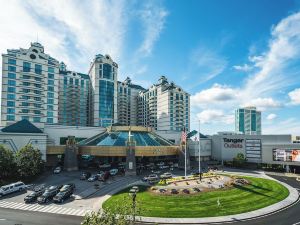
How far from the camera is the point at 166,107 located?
163m

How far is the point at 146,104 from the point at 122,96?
64.0 ft

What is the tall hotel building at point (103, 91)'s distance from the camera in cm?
14825

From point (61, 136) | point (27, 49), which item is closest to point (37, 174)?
point (61, 136)

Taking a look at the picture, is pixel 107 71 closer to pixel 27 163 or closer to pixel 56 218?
pixel 27 163

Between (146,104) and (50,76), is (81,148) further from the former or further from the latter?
(146,104)

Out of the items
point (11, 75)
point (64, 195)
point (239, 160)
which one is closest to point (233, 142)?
point (239, 160)

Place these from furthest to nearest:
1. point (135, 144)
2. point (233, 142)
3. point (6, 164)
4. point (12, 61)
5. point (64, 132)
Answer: point (12, 61) → point (233, 142) → point (64, 132) → point (135, 144) → point (6, 164)

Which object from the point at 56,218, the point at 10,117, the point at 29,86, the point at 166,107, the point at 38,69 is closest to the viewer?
the point at 56,218

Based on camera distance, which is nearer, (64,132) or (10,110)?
(64,132)

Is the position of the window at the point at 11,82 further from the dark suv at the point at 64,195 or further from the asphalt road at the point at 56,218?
the asphalt road at the point at 56,218

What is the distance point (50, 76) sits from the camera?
123812 mm

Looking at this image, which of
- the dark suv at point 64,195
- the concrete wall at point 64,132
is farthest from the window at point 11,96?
the dark suv at point 64,195

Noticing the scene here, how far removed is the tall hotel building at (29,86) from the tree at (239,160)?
89.8 m

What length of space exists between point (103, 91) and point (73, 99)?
1003 inches
